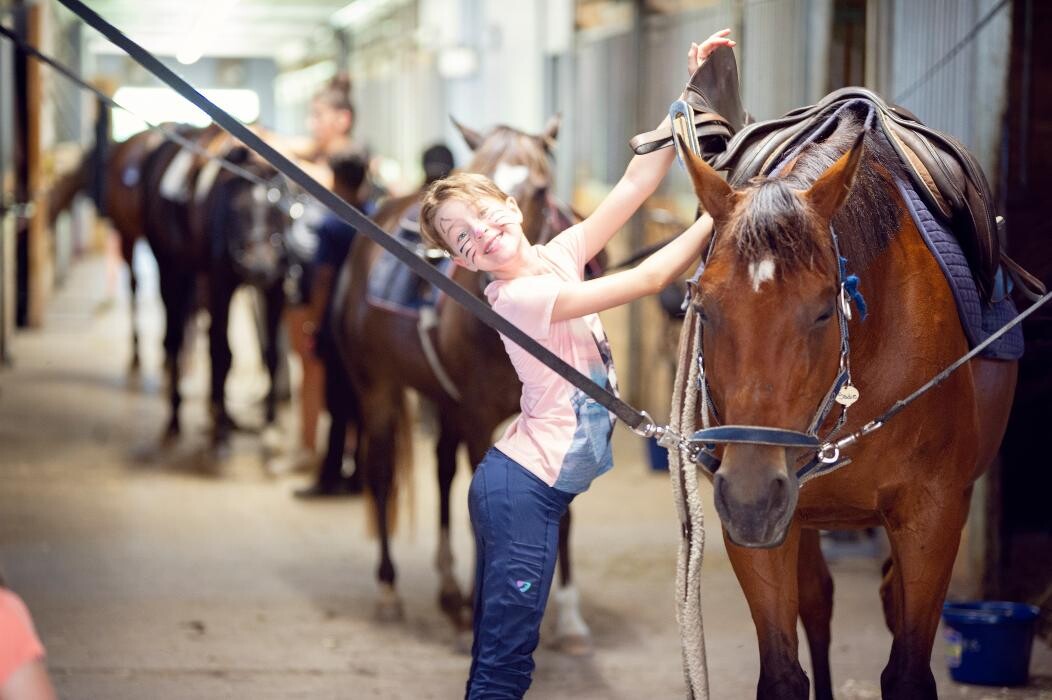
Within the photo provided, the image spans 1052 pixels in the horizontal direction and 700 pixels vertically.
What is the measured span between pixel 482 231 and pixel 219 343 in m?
5.68

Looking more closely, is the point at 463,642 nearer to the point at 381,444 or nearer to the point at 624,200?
the point at 381,444

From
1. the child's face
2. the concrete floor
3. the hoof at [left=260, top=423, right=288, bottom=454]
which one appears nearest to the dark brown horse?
the hoof at [left=260, top=423, right=288, bottom=454]

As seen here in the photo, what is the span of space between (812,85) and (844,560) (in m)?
2.01

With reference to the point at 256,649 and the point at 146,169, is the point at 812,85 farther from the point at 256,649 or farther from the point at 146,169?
the point at 146,169

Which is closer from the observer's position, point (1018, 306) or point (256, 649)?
point (1018, 306)

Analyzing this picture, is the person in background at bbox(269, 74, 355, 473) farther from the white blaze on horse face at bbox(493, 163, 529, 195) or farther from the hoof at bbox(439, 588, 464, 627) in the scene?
the white blaze on horse face at bbox(493, 163, 529, 195)

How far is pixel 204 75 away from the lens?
110 ft

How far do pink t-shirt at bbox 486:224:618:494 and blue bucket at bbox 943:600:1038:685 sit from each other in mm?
1726

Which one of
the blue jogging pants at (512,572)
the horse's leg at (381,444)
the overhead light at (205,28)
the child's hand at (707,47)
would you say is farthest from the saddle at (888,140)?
the overhead light at (205,28)

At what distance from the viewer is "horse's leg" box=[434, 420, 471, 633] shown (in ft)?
16.6

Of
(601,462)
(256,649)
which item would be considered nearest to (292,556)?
(256,649)

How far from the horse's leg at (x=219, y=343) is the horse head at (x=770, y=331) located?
5.89 meters

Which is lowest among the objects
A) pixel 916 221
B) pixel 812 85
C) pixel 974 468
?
pixel 974 468

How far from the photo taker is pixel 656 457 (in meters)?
7.75
